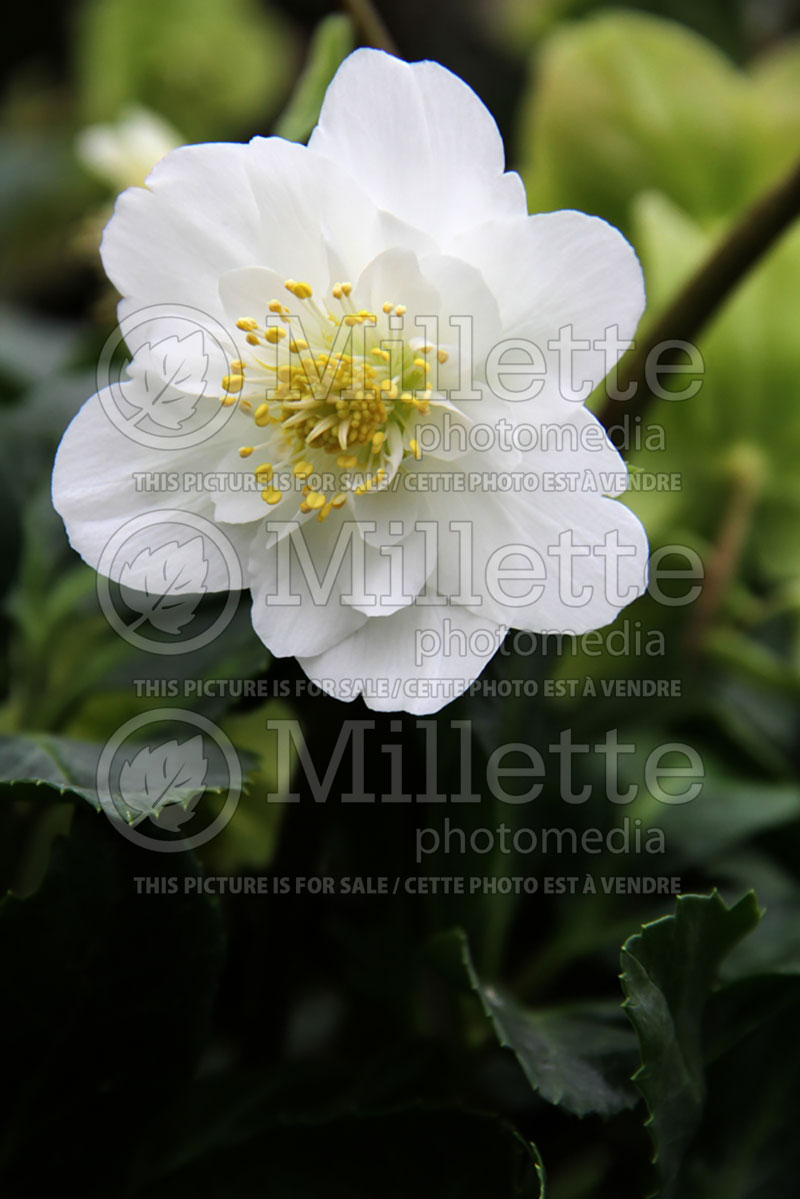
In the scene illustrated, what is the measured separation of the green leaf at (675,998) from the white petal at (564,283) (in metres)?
0.22

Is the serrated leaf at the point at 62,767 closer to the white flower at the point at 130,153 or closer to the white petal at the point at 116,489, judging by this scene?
the white petal at the point at 116,489

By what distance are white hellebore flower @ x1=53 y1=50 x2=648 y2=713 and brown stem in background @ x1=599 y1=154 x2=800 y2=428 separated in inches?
5.8

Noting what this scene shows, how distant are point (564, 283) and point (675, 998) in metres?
0.30

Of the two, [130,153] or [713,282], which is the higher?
[713,282]

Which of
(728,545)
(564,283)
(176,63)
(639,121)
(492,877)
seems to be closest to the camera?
(564,283)

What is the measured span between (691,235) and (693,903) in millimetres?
514

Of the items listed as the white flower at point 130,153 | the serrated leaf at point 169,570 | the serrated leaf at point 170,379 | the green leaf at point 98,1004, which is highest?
the serrated leaf at point 170,379

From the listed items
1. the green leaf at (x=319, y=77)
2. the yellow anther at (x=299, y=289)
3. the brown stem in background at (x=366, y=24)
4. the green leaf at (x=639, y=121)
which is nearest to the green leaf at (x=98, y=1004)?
the yellow anther at (x=299, y=289)

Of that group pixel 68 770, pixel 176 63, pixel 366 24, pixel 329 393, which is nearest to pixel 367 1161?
pixel 68 770

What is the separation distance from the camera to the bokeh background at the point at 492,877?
48 centimetres

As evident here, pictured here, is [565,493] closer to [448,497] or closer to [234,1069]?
[448,497]

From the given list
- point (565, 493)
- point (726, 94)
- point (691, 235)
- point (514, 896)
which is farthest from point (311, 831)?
point (726, 94)

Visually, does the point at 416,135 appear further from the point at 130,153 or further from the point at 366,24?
the point at 130,153

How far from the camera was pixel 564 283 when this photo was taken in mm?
431
